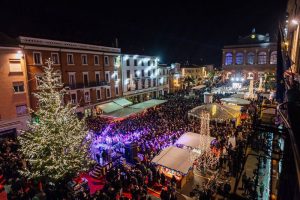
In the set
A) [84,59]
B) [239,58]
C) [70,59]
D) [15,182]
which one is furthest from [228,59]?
[15,182]

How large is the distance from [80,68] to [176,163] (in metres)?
18.8

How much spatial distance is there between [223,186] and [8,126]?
1938cm

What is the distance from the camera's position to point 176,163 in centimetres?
1179

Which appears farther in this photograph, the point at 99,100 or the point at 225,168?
the point at 99,100

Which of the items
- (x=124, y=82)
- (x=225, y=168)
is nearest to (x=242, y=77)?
(x=124, y=82)

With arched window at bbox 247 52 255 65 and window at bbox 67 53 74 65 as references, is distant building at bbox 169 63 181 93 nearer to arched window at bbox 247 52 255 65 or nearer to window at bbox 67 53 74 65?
arched window at bbox 247 52 255 65

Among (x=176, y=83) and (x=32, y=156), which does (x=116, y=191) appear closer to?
(x=32, y=156)

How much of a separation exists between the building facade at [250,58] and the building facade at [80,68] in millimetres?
42208

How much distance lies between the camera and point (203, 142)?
13.9 meters

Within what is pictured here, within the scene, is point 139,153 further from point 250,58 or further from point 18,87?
point 250,58

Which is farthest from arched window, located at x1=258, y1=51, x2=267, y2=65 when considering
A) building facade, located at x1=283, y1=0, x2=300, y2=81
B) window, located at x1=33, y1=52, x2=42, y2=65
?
window, located at x1=33, y1=52, x2=42, y2=65

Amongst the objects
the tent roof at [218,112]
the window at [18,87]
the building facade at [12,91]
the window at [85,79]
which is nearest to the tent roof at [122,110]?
the window at [85,79]

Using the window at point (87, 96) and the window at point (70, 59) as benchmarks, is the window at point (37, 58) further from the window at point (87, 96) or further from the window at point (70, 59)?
the window at point (87, 96)

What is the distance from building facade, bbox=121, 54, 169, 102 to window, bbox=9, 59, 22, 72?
1628cm
